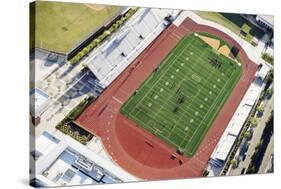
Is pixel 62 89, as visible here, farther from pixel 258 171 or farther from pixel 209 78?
pixel 258 171

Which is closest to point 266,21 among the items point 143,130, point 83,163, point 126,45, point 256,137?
point 256,137

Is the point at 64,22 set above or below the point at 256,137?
below

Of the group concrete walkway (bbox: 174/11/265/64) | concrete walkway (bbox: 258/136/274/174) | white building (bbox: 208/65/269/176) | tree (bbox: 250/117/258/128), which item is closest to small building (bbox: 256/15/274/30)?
concrete walkway (bbox: 174/11/265/64)

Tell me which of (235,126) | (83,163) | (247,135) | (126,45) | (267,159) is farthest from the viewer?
(267,159)

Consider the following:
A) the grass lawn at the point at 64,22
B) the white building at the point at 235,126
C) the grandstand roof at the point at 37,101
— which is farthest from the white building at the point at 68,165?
the white building at the point at 235,126

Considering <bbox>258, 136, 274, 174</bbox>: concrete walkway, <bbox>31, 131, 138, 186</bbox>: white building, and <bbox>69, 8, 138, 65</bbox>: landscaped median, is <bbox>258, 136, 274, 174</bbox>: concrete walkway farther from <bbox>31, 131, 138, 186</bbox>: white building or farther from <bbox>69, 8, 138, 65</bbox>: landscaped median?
<bbox>69, 8, 138, 65</bbox>: landscaped median

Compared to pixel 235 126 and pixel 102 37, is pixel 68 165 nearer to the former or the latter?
pixel 102 37
